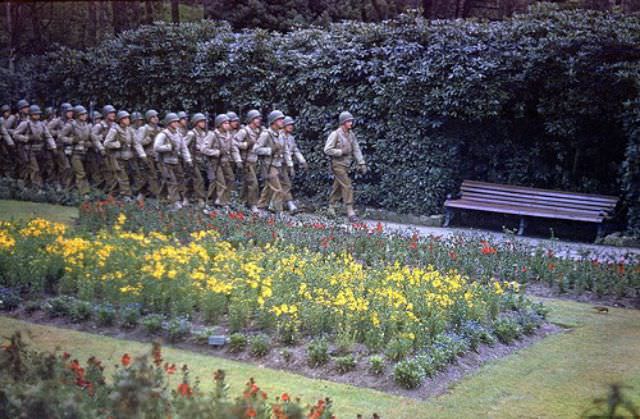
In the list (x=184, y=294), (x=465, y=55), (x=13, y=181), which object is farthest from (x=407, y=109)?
(x=184, y=294)

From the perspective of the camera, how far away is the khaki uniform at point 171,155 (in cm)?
1697

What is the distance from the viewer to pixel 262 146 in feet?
55.1

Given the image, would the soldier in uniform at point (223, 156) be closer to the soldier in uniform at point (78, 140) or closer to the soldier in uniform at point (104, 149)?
the soldier in uniform at point (104, 149)

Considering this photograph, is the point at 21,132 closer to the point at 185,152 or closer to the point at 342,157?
the point at 185,152

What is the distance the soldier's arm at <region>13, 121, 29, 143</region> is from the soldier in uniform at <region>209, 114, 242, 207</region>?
4.17 metres

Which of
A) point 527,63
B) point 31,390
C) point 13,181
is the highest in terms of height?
point 527,63

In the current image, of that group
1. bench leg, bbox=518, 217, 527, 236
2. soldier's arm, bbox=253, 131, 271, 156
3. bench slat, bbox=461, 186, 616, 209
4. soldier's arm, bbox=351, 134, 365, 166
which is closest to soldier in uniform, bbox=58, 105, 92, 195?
soldier's arm, bbox=253, 131, 271, 156

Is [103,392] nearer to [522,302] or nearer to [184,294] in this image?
[184,294]

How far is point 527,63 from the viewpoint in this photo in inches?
642

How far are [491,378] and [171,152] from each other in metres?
11.2

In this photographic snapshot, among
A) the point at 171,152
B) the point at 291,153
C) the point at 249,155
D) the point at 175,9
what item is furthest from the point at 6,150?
the point at 175,9

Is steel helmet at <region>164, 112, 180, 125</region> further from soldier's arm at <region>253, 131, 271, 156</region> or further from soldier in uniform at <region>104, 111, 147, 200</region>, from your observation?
soldier's arm at <region>253, 131, 271, 156</region>

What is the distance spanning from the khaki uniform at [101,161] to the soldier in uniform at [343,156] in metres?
4.67

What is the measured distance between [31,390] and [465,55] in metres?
14.0
